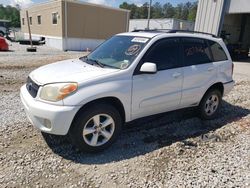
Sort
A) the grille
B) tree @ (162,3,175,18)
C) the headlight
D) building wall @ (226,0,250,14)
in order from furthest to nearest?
tree @ (162,3,175,18), building wall @ (226,0,250,14), the grille, the headlight

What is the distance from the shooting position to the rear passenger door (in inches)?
169

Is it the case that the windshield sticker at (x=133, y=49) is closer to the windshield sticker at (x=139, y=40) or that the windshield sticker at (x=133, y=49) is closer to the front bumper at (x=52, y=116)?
the windshield sticker at (x=139, y=40)

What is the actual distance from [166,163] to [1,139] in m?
2.67

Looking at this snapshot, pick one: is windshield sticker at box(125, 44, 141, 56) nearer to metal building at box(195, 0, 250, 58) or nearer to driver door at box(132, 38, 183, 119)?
driver door at box(132, 38, 183, 119)

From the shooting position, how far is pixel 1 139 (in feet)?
12.2

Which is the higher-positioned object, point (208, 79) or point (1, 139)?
point (208, 79)

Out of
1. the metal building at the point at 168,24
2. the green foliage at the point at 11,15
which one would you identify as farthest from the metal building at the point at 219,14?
the green foliage at the point at 11,15

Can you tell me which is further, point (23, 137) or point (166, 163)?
point (23, 137)

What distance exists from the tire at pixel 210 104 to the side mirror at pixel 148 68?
185cm

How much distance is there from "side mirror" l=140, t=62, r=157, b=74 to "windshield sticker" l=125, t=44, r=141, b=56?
1.10 ft

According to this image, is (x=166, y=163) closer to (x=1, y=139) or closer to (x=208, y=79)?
(x=208, y=79)

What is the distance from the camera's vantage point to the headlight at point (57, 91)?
120 inches

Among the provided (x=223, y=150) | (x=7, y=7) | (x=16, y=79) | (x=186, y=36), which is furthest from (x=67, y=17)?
(x=7, y=7)

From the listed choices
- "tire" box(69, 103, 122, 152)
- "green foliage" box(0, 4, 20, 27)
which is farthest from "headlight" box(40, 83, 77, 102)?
"green foliage" box(0, 4, 20, 27)
